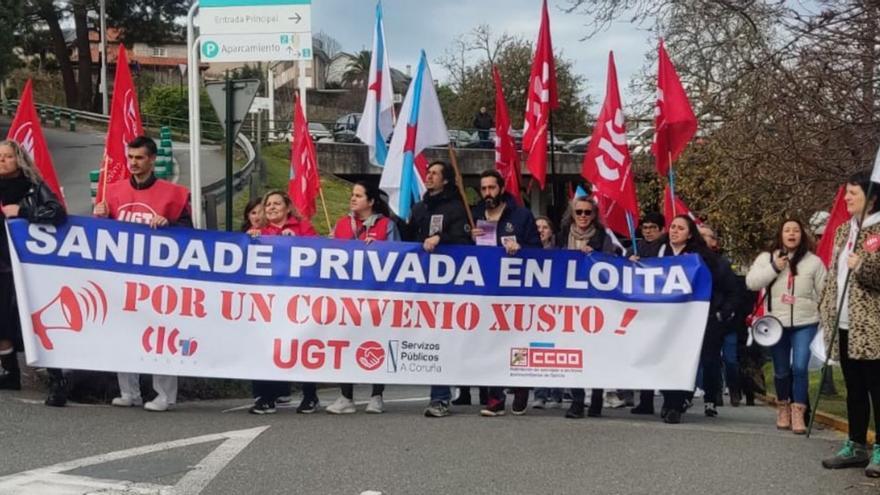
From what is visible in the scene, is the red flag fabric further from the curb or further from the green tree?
the green tree

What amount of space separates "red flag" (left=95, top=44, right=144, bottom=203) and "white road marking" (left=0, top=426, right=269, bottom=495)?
173 inches

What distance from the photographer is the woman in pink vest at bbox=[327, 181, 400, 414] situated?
28.6 ft

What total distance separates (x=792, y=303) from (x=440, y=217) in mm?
2885

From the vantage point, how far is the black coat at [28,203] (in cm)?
832

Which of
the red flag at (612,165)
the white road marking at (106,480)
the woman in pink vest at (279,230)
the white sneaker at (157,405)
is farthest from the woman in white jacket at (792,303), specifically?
the white sneaker at (157,405)

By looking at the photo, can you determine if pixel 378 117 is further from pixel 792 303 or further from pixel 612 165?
pixel 792 303

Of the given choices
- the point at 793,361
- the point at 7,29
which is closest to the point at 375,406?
the point at 793,361

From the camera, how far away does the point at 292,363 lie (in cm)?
848

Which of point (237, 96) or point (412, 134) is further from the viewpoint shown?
point (237, 96)

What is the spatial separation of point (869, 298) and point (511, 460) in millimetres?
2406

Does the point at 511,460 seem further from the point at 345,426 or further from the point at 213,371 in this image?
the point at 213,371

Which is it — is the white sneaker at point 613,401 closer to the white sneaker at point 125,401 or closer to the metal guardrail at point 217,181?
the white sneaker at point 125,401

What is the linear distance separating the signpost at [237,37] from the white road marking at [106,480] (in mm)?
6380

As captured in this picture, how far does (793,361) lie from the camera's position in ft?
28.2
